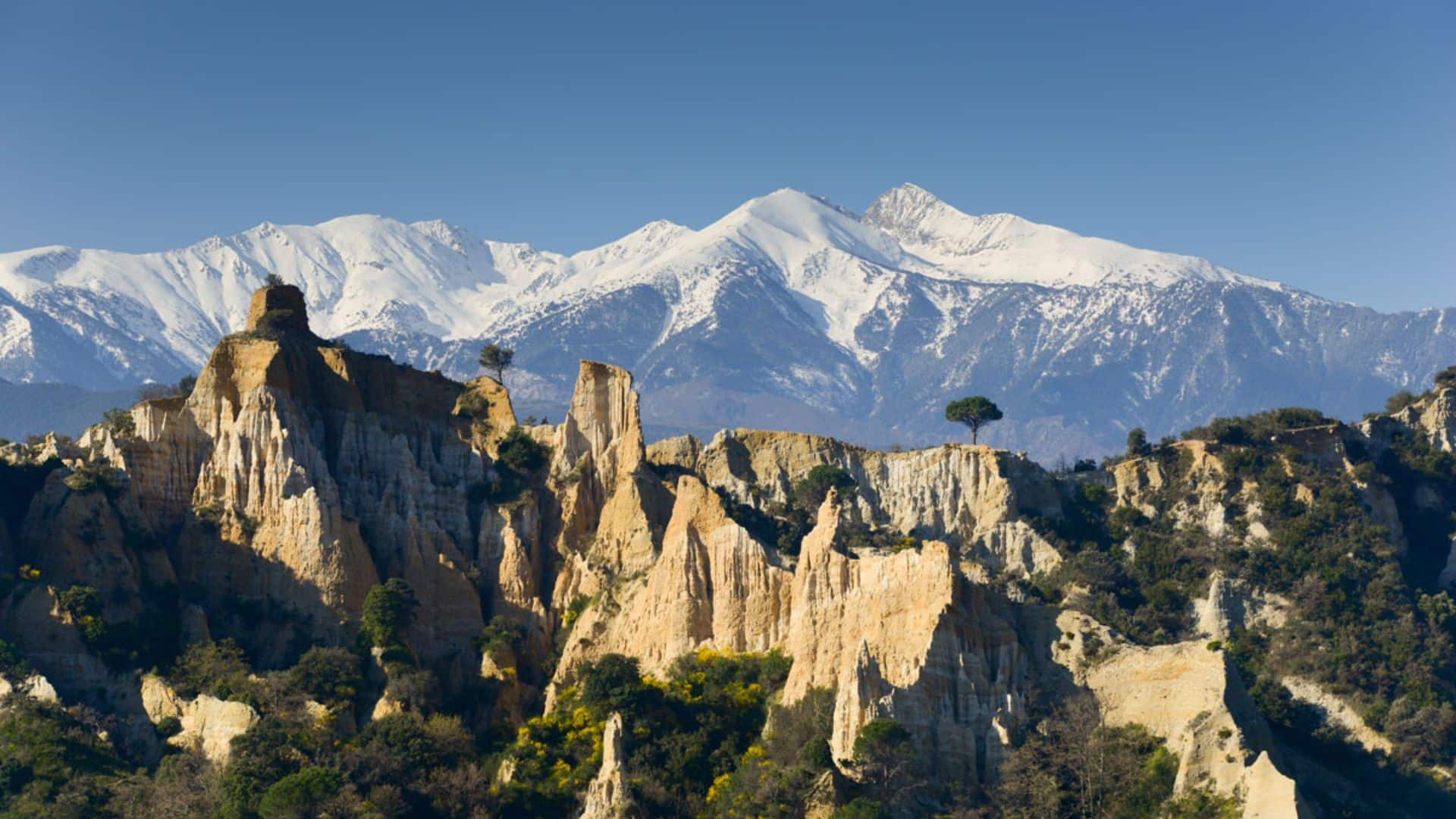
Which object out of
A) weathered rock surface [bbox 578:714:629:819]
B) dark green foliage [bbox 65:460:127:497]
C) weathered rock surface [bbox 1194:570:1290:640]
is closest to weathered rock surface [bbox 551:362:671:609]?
weathered rock surface [bbox 578:714:629:819]

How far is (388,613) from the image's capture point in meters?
75.7

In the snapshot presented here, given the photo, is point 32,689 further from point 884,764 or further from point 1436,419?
point 1436,419

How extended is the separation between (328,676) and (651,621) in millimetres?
12185

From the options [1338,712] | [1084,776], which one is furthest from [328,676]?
[1338,712]

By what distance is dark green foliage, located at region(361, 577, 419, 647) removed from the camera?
247 ft

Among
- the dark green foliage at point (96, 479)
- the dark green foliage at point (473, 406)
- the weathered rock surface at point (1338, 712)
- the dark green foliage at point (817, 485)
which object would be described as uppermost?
the dark green foliage at point (473, 406)

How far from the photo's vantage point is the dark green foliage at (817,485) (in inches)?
3745

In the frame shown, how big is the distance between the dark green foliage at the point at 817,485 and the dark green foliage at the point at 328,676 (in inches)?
1063

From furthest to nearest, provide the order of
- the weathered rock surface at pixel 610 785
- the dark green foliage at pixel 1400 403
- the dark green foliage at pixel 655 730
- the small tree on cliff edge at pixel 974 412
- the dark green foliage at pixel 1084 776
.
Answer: the small tree on cliff edge at pixel 974 412 → the dark green foliage at pixel 1400 403 → the dark green foliage at pixel 655 730 → the weathered rock surface at pixel 610 785 → the dark green foliage at pixel 1084 776

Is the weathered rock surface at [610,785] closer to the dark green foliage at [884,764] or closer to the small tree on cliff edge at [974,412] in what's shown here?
the dark green foliage at [884,764]

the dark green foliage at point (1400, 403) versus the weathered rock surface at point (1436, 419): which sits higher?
the dark green foliage at point (1400, 403)

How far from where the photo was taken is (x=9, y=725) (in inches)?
2653

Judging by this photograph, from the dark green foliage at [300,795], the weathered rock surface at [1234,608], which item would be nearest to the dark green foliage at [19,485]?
the dark green foliage at [300,795]

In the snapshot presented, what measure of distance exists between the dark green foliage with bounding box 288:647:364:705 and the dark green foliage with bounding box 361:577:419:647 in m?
1.52
